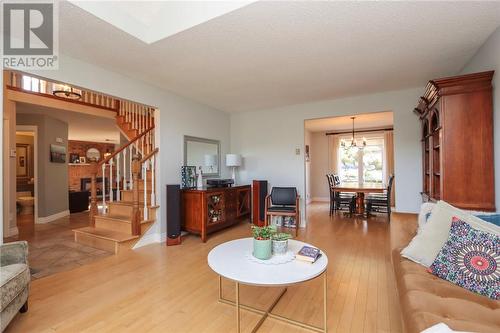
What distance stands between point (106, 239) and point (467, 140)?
4.32 m

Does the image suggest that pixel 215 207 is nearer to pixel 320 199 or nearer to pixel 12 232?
pixel 12 232

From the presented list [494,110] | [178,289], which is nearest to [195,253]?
[178,289]

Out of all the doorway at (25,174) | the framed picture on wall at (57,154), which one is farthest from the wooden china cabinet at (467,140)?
the doorway at (25,174)

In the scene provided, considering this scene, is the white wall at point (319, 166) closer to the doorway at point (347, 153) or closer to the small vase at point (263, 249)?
the doorway at point (347, 153)

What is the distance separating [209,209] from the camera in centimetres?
389

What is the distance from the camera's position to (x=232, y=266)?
164 cm

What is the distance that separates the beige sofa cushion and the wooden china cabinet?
357 cm

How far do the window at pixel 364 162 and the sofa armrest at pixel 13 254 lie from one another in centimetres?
758

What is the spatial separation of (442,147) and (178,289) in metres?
2.89

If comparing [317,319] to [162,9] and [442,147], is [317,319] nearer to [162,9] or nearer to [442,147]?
[442,147]

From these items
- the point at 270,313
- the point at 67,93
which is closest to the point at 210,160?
the point at 67,93

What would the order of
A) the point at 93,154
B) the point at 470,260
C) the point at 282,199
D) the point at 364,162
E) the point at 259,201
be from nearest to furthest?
the point at 470,260
the point at 282,199
the point at 259,201
the point at 364,162
the point at 93,154

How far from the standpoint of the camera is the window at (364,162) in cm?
725

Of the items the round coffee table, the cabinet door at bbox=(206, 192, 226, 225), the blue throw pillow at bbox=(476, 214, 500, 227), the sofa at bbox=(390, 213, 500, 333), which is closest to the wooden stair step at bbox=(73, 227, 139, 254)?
the cabinet door at bbox=(206, 192, 226, 225)
